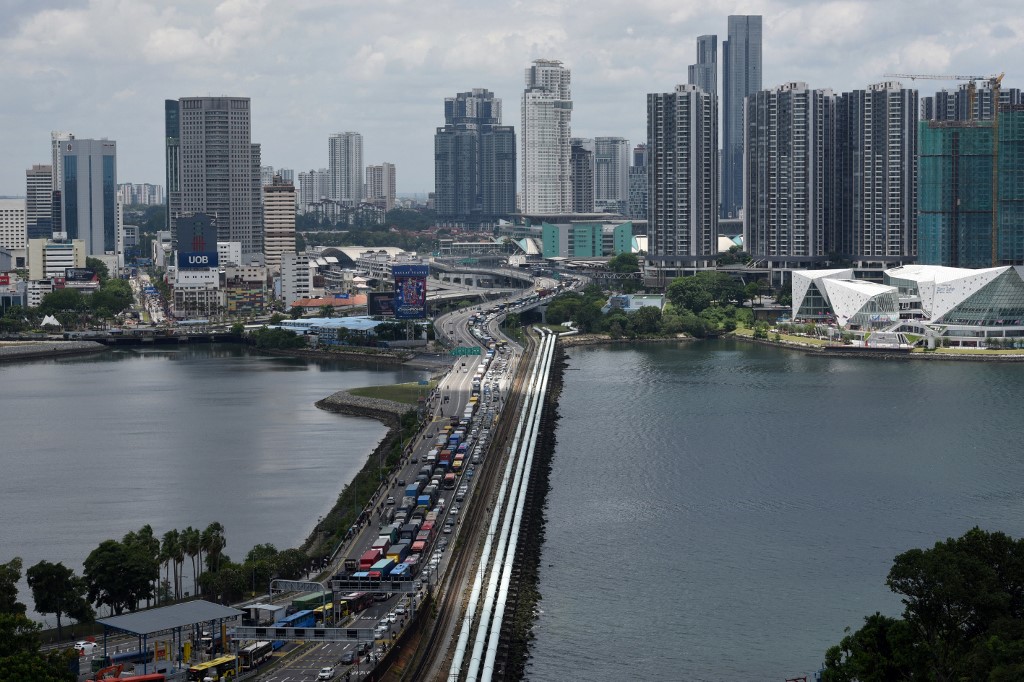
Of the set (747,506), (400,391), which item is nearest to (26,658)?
(747,506)

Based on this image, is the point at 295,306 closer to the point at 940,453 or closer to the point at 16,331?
the point at 16,331

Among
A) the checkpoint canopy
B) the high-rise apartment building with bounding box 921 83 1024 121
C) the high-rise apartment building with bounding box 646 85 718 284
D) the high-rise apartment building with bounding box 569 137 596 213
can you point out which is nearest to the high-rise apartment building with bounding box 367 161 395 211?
the high-rise apartment building with bounding box 569 137 596 213

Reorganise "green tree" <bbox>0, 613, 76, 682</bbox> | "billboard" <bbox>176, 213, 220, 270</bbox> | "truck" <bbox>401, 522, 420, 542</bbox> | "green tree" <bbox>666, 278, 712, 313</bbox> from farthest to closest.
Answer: "billboard" <bbox>176, 213, 220, 270</bbox>, "green tree" <bbox>666, 278, 712, 313</bbox>, "truck" <bbox>401, 522, 420, 542</bbox>, "green tree" <bbox>0, 613, 76, 682</bbox>

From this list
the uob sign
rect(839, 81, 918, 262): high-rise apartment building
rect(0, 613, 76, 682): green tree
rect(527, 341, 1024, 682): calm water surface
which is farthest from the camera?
the uob sign

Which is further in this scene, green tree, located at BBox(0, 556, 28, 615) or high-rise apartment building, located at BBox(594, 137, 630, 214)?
high-rise apartment building, located at BBox(594, 137, 630, 214)

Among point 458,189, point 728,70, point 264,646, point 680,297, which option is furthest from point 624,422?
point 728,70

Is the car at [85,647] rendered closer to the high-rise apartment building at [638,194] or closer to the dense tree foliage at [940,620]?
the dense tree foliage at [940,620]

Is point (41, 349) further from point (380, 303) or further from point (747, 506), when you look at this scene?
point (747, 506)

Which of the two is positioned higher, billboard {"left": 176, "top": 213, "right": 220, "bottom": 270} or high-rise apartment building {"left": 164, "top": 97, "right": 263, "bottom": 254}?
high-rise apartment building {"left": 164, "top": 97, "right": 263, "bottom": 254}

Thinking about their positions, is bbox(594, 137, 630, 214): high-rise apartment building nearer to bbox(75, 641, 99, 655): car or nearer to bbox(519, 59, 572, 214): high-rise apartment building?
bbox(519, 59, 572, 214): high-rise apartment building

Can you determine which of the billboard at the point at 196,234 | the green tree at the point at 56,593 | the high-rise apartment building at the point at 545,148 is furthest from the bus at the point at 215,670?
the high-rise apartment building at the point at 545,148
